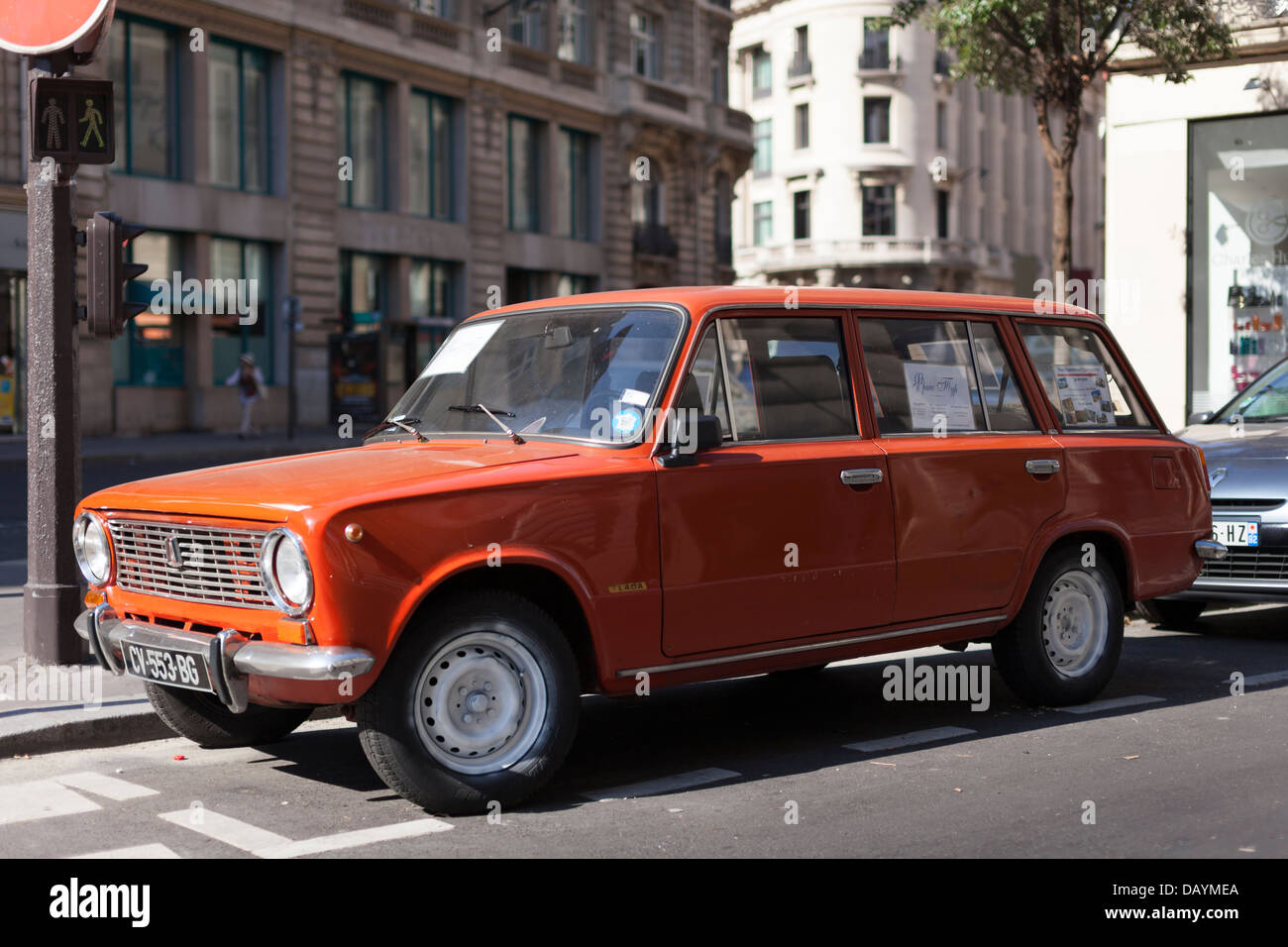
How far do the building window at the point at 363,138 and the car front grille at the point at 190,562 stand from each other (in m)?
28.2

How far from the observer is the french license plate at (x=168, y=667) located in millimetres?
5113

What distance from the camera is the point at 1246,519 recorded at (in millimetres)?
8820

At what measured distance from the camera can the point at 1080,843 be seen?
482 cm

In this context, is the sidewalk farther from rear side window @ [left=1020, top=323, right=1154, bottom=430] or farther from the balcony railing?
rear side window @ [left=1020, top=323, right=1154, bottom=430]

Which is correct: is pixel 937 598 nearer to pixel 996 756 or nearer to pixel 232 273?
pixel 996 756

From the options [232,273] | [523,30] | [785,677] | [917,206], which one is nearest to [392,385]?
[232,273]

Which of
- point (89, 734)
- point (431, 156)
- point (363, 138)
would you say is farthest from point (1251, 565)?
point (431, 156)

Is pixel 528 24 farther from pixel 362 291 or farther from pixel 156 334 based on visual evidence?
pixel 156 334

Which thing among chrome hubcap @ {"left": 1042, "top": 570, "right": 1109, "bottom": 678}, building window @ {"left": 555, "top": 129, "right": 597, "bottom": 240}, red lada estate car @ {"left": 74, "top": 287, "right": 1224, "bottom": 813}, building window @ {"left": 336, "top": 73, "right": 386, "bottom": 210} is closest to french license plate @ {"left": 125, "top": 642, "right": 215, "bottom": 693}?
red lada estate car @ {"left": 74, "top": 287, "right": 1224, "bottom": 813}

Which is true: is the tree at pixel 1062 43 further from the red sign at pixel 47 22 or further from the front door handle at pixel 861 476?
A: the red sign at pixel 47 22

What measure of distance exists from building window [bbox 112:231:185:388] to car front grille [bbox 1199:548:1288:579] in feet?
75.2

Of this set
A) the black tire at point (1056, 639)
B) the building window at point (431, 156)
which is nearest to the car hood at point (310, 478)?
the black tire at point (1056, 639)

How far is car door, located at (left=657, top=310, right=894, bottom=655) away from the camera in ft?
18.5
